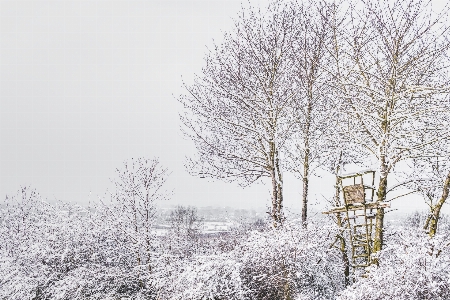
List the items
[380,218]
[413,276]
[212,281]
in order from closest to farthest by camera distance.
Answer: [413,276], [380,218], [212,281]

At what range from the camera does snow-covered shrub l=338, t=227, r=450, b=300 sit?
648 cm

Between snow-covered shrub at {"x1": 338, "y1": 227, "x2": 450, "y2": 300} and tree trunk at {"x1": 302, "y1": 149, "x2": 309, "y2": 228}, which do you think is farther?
tree trunk at {"x1": 302, "y1": 149, "x2": 309, "y2": 228}

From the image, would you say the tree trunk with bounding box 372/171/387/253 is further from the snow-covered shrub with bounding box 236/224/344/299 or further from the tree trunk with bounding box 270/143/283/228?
the tree trunk with bounding box 270/143/283/228

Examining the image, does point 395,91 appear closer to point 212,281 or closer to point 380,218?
point 380,218

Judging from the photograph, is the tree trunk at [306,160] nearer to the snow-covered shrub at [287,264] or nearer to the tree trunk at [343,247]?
the tree trunk at [343,247]

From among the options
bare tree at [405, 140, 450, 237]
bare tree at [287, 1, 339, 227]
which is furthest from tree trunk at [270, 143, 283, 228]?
bare tree at [405, 140, 450, 237]

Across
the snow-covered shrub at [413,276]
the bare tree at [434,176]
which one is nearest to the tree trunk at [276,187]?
the bare tree at [434,176]

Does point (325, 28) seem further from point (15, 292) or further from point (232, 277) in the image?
point (15, 292)

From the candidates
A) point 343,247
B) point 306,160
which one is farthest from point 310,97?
point 343,247

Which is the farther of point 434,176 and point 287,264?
point 434,176

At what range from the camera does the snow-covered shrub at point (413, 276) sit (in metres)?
6.48

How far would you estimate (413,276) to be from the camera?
261 inches

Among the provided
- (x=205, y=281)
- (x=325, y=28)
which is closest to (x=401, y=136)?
(x=325, y=28)

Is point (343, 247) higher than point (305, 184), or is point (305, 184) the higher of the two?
point (305, 184)
